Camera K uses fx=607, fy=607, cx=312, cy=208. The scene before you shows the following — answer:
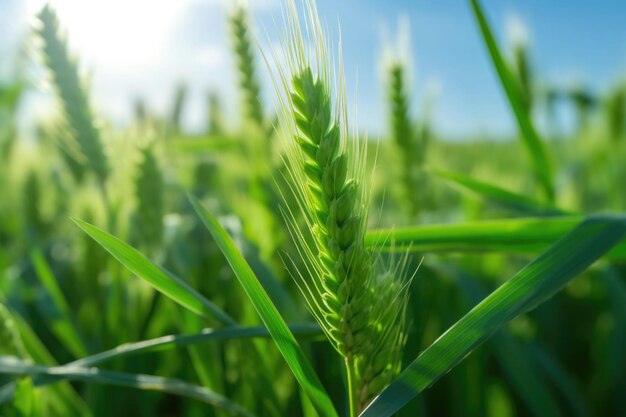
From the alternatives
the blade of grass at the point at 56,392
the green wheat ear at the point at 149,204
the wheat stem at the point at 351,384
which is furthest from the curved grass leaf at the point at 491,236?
the blade of grass at the point at 56,392

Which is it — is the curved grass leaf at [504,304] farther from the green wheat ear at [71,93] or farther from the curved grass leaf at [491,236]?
the green wheat ear at [71,93]

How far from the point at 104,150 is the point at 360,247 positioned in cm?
100

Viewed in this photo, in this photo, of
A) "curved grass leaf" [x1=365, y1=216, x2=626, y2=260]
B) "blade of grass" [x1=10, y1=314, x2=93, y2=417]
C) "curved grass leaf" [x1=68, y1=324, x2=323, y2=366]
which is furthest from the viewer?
"blade of grass" [x1=10, y1=314, x2=93, y2=417]

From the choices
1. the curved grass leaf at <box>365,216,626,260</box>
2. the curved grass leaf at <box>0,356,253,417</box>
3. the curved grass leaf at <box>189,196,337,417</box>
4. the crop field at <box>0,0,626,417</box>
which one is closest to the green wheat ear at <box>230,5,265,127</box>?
the crop field at <box>0,0,626,417</box>

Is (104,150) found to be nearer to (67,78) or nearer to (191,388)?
(67,78)

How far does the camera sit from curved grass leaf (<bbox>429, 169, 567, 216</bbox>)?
125 cm

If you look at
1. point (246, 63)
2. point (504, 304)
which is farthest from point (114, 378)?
point (246, 63)

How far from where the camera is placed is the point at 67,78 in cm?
136

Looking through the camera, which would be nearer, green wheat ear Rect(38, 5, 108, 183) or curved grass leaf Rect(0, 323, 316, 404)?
curved grass leaf Rect(0, 323, 316, 404)

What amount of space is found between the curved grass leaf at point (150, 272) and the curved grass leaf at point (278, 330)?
12 centimetres

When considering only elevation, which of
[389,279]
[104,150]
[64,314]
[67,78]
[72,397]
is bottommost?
[72,397]

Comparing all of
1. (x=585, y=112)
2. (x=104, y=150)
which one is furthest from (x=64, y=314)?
(x=585, y=112)

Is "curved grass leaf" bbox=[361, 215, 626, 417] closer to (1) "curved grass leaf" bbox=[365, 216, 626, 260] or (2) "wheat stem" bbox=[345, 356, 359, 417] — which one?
(2) "wheat stem" bbox=[345, 356, 359, 417]

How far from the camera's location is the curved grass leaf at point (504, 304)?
640mm
